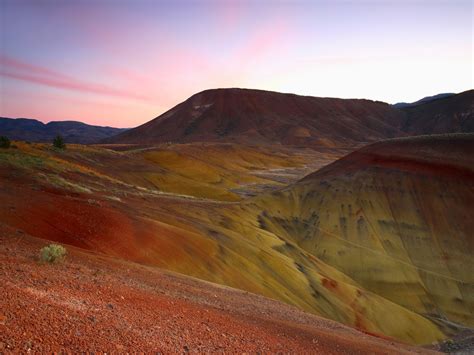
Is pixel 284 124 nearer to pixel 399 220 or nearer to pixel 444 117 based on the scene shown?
pixel 444 117

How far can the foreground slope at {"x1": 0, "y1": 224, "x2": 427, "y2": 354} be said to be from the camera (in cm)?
512

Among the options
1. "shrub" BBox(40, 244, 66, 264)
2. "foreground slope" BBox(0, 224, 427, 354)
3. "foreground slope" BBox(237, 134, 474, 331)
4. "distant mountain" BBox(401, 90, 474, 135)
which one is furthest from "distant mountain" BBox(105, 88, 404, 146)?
"shrub" BBox(40, 244, 66, 264)

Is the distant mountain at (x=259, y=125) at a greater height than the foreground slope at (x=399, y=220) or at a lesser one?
greater

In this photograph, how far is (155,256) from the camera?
51.0ft

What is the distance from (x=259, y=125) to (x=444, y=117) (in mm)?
87527

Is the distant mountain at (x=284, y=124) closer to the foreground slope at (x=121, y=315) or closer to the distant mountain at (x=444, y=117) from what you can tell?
the distant mountain at (x=444, y=117)

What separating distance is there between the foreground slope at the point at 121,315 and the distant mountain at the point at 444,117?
173 metres

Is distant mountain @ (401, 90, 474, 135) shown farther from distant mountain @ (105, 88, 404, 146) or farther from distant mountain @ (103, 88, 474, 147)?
distant mountain @ (105, 88, 404, 146)

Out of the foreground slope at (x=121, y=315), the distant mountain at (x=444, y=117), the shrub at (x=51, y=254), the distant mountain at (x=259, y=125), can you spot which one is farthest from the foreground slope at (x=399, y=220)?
the distant mountain at (x=444, y=117)

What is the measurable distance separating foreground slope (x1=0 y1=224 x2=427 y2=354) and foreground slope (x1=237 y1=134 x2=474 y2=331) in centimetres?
1828

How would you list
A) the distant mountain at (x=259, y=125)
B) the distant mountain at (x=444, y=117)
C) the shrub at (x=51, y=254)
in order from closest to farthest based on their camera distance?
1. the shrub at (x=51, y=254)
2. the distant mountain at (x=444, y=117)
3. the distant mountain at (x=259, y=125)

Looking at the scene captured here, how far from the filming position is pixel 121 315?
21.3 ft

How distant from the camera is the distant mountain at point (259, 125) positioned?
170 meters

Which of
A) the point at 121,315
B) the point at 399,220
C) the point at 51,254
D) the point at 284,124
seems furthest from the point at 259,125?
the point at 121,315
